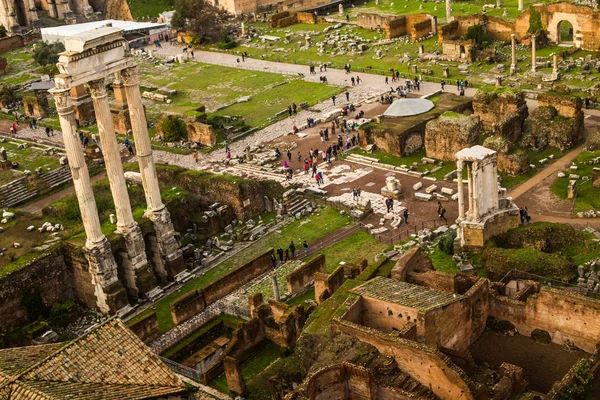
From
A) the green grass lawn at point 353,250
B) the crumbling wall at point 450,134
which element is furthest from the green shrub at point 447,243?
the crumbling wall at point 450,134

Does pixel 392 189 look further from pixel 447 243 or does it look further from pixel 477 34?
pixel 477 34

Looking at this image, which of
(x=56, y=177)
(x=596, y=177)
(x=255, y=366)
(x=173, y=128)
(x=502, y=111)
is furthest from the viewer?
(x=173, y=128)

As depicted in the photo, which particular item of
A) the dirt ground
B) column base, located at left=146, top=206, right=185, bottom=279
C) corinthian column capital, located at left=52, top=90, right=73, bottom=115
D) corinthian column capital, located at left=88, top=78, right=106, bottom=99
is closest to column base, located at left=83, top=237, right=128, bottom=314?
column base, located at left=146, top=206, right=185, bottom=279

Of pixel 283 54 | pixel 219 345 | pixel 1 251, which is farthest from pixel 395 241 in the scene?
pixel 283 54

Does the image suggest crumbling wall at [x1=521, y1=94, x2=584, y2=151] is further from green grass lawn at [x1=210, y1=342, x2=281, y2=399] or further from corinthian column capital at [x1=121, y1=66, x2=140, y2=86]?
green grass lawn at [x1=210, y1=342, x2=281, y2=399]

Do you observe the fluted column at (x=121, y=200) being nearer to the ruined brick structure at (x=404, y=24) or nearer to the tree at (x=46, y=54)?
the ruined brick structure at (x=404, y=24)

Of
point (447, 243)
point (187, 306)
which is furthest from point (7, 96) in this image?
point (447, 243)

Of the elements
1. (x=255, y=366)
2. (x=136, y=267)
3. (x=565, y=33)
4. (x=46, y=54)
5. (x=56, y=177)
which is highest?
(x=46, y=54)
